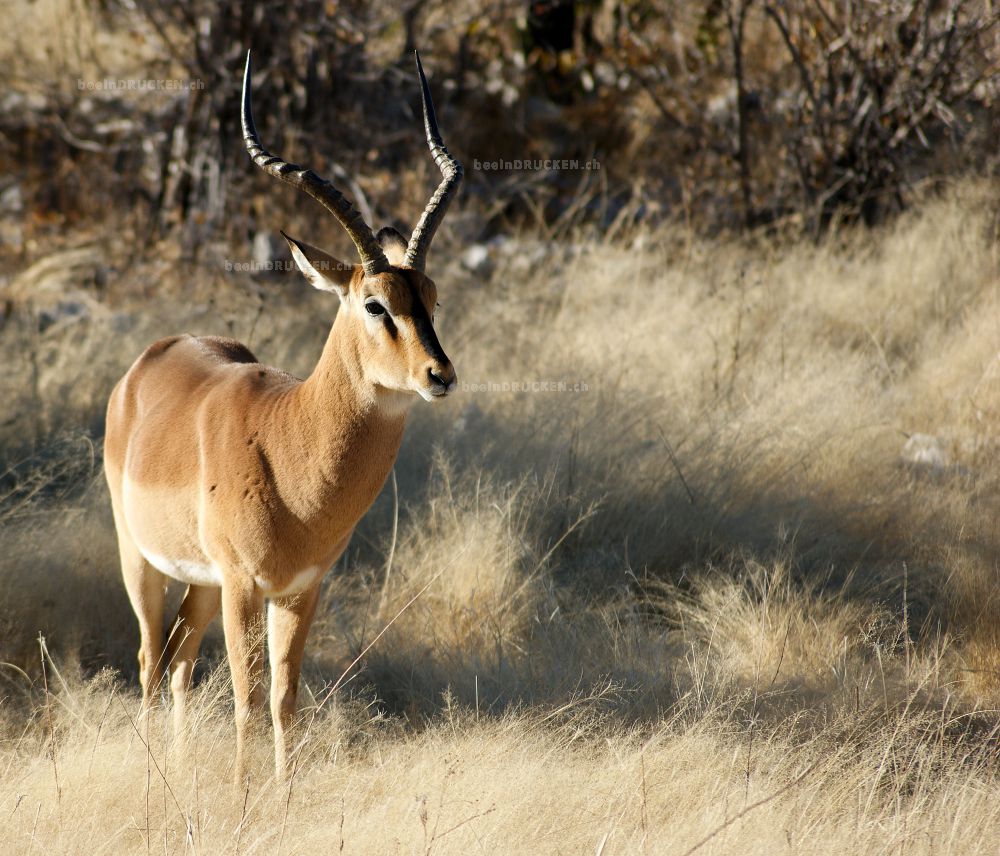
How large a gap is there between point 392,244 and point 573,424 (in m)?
2.44

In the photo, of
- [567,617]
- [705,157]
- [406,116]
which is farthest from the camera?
[406,116]

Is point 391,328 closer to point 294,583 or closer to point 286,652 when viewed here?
point 294,583

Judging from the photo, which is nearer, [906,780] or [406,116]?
[906,780]

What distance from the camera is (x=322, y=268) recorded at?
354cm

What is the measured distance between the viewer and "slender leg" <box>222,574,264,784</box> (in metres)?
3.60

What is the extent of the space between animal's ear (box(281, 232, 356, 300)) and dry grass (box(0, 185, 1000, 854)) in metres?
1.44

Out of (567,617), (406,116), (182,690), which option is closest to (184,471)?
(182,690)

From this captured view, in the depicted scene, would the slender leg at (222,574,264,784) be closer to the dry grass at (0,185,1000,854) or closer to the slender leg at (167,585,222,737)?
the dry grass at (0,185,1000,854)

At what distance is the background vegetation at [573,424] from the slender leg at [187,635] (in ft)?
0.55

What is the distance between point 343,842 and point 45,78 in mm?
10956

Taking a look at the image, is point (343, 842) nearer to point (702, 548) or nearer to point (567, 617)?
point (567, 617)

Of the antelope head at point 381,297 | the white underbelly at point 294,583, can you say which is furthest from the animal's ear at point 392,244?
the white underbelly at point 294,583

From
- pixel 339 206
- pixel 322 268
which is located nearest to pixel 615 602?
pixel 322 268

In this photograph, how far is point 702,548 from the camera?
538 centimetres
